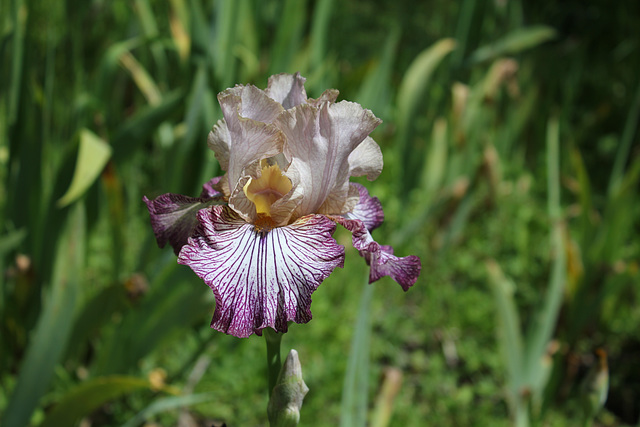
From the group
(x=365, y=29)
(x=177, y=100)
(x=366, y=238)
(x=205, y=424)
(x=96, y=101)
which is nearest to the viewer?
(x=366, y=238)

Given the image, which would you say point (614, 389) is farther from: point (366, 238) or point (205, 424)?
point (366, 238)

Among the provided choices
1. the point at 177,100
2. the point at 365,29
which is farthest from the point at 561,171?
the point at 177,100

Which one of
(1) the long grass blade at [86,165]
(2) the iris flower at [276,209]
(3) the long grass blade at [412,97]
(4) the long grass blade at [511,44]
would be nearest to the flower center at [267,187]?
(2) the iris flower at [276,209]

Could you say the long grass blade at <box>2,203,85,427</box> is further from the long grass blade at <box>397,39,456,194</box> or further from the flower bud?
the long grass blade at <box>397,39,456,194</box>

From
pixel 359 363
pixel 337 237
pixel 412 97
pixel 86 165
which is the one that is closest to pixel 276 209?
pixel 359 363

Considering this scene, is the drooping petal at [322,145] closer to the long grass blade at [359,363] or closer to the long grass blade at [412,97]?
the long grass blade at [359,363]

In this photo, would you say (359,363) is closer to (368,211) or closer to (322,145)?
(368,211)
